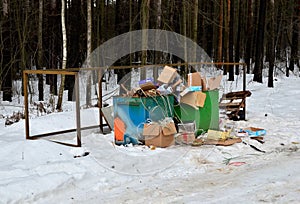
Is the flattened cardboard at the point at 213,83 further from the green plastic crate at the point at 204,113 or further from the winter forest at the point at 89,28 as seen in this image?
the winter forest at the point at 89,28

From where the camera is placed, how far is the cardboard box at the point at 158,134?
19.9 ft

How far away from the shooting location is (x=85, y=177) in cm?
465

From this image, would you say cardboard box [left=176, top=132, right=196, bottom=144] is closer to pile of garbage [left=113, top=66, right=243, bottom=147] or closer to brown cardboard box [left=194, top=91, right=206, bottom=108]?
pile of garbage [left=113, top=66, right=243, bottom=147]

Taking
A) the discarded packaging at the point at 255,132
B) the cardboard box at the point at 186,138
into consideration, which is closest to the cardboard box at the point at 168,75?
the cardboard box at the point at 186,138

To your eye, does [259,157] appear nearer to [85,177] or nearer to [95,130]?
[85,177]

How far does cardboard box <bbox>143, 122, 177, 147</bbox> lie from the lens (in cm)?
606

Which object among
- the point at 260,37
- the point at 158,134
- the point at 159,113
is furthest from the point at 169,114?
the point at 260,37

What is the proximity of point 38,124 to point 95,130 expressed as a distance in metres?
1.21

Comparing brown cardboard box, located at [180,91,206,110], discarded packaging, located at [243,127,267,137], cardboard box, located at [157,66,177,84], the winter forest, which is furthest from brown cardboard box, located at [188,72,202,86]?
the winter forest

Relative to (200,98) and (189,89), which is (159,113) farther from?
(200,98)

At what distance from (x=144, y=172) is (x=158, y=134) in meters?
1.20

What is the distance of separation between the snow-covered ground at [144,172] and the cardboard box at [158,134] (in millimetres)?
164

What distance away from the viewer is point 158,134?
19.9 ft

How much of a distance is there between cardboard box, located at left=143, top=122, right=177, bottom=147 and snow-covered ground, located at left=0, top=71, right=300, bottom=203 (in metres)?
0.16
